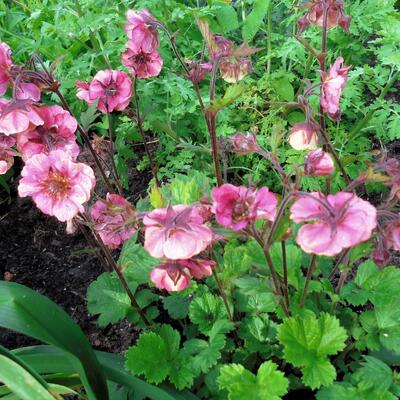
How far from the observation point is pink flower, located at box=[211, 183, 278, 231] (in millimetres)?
863

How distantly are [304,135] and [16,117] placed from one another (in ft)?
1.90

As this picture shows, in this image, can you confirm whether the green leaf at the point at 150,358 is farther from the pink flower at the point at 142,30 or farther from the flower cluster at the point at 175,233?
the pink flower at the point at 142,30

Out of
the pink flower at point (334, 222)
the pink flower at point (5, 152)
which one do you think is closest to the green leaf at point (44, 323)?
the pink flower at point (5, 152)

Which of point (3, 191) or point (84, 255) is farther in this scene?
point (3, 191)

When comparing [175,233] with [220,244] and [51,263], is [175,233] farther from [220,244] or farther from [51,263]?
[51,263]

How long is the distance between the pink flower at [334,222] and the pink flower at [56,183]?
41cm

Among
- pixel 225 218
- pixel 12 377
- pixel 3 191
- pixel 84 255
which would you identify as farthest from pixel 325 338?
pixel 3 191

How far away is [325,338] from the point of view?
3.77ft

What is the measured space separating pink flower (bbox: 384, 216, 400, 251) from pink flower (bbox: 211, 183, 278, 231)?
0.19 meters

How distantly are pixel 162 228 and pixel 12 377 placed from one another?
1.31 feet

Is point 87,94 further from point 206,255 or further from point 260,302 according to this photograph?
point 260,302

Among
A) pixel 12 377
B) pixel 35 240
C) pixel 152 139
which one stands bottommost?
pixel 35 240

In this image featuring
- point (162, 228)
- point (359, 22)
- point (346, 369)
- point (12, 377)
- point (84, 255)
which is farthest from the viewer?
point (84, 255)

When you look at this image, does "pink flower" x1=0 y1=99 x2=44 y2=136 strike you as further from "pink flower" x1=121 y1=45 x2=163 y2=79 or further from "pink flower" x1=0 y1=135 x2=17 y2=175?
"pink flower" x1=121 y1=45 x2=163 y2=79
